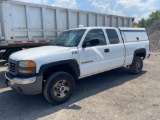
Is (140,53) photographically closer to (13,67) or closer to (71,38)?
(71,38)

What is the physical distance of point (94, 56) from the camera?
16.3 feet

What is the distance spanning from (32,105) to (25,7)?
4700 mm

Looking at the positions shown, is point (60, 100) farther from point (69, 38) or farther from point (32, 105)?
point (69, 38)

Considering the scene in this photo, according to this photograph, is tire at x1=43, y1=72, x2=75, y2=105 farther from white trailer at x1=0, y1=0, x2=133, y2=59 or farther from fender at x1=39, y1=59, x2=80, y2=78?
white trailer at x1=0, y1=0, x2=133, y2=59

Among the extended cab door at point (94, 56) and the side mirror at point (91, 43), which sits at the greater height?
the side mirror at point (91, 43)

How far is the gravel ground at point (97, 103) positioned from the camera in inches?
149

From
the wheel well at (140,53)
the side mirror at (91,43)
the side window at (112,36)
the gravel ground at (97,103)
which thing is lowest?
the gravel ground at (97,103)

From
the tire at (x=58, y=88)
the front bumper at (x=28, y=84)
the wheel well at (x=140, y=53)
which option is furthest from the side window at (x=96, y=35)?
the wheel well at (x=140, y=53)

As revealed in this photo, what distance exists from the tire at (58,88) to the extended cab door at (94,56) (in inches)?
22.1

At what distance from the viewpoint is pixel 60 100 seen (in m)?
4.31

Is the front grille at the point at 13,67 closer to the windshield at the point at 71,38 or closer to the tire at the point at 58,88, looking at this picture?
the tire at the point at 58,88

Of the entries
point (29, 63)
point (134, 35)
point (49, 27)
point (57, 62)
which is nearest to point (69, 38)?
point (57, 62)

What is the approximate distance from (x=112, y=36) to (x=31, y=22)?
3893 mm

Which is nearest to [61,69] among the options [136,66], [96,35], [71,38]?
[71,38]
